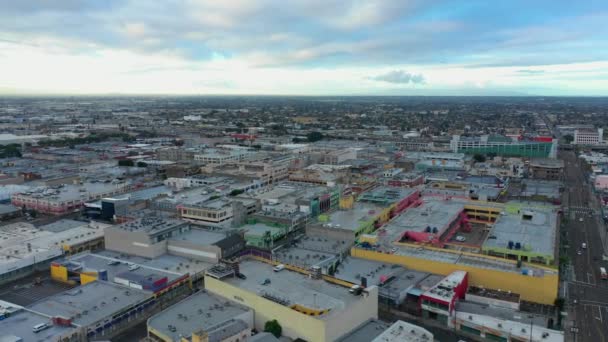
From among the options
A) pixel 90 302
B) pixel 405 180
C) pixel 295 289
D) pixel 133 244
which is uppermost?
pixel 405 180

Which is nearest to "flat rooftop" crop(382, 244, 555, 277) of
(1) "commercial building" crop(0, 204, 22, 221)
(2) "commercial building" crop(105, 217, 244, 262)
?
(2) "commercial building" crop(105, 217, 244, 262)

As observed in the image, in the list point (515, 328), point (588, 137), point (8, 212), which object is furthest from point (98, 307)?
point (588, 137)

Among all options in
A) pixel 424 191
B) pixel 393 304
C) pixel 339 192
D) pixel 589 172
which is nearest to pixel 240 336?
pixel 393 304

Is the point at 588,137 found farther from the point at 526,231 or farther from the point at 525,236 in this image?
the point at 525,236

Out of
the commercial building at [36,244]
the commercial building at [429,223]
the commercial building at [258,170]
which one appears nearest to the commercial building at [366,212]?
the commercial building at [429,223]

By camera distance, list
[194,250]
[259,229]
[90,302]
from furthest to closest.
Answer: [259,229], [194,250], [90,302]

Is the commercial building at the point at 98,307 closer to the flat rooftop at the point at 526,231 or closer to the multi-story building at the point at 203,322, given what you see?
the multi-story building at the point at 203,322

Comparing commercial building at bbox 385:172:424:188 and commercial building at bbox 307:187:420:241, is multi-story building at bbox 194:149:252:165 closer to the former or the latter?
commercial building at bbox 385:172:424:188
